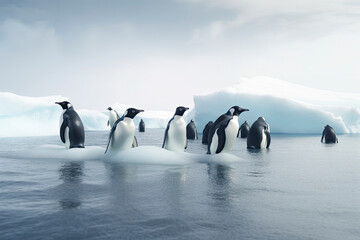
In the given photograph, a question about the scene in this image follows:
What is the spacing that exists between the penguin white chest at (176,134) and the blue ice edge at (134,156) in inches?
44.7

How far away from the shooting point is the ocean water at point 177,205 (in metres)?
3.00

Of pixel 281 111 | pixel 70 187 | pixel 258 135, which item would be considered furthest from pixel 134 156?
pixel 281 111

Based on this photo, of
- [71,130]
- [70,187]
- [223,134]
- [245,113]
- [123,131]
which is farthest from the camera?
[245,113]

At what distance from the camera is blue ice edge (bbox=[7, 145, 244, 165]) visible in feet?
27.0

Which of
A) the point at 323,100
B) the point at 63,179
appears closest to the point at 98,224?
the point at 63,179

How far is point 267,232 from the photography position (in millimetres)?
2990

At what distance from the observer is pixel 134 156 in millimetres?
8391

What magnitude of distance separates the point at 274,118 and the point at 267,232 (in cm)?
3232

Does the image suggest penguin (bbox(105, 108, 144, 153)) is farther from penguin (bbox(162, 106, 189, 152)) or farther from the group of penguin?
penguin (bbox(162, 106, 189, 152))

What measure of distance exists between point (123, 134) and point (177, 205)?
5.25 m

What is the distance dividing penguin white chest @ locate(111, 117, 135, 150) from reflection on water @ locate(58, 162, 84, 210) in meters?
1.82

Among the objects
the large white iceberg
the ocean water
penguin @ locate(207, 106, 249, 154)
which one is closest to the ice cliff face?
the large white iceberg

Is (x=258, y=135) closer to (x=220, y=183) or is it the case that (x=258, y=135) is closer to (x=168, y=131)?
(x=168, y=131)

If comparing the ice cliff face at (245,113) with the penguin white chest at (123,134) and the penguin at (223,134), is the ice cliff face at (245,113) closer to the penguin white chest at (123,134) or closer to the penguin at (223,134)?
the penguin white chest at (123,134)
